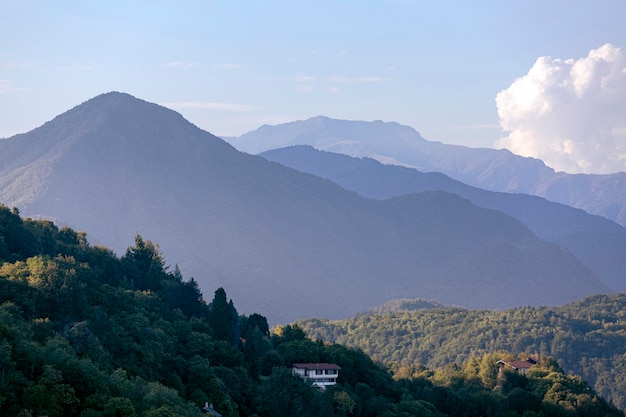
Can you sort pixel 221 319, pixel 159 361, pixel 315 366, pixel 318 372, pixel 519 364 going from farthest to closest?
pixel 519 364
pixel 315 366
pixel 318 372
pixel 221 319
pixel 159 361

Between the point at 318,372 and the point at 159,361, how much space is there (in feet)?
71.7

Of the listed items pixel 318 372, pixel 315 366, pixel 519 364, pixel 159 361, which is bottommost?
pixel 519 364

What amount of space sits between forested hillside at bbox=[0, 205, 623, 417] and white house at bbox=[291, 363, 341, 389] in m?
1.35

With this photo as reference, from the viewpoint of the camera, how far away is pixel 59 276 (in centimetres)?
8819

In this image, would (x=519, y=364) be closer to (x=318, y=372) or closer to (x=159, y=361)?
(x=318, y=372)

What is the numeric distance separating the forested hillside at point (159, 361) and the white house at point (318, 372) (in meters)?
1.35

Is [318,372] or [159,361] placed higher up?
[159,361]

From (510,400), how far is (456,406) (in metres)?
5.99

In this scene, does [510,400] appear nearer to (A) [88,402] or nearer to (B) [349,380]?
(B) [349,380]

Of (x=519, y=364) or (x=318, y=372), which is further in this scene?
(x=519, y=364)

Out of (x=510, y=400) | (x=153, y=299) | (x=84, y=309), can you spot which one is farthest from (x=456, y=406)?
(x=84, y=309)

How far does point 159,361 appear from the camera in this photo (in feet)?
287

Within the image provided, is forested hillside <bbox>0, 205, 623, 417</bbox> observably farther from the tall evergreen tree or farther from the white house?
the white house

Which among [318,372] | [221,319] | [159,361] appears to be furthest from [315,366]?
[159,361]
